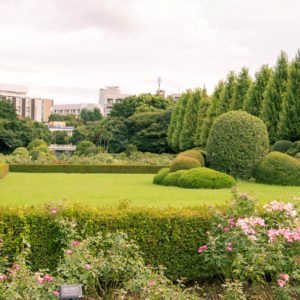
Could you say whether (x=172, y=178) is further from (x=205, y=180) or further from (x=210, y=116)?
(x=210, y=116)

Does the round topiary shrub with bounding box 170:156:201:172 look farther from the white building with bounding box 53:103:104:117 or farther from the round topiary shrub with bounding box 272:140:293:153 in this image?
the white building with bounding box 53:103:104:117

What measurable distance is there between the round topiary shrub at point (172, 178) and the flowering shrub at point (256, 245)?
10.0 meters

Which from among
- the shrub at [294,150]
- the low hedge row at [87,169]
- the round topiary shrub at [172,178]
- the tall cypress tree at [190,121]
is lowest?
the low hedge row at [87,169]

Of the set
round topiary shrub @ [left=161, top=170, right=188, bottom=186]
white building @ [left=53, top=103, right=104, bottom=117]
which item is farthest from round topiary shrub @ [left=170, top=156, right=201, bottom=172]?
white building @ [left=53, top=103, right=104, bottom=117]

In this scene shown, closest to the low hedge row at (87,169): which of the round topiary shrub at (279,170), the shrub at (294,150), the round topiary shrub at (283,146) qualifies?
the round topiary shrub at (283,146)

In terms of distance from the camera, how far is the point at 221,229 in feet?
20.4

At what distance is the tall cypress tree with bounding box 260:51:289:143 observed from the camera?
2747 centimetres

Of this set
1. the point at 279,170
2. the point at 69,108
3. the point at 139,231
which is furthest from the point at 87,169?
the point at 69,108

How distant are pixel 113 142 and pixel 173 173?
3353cm

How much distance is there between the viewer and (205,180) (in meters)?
15.4

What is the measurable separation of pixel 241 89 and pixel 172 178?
56.4 feet

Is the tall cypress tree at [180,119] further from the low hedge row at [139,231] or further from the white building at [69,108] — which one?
the white building at [69,108]

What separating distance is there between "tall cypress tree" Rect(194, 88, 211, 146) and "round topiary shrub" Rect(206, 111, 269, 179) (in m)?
18.5

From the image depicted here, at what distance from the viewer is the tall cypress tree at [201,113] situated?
124ft
